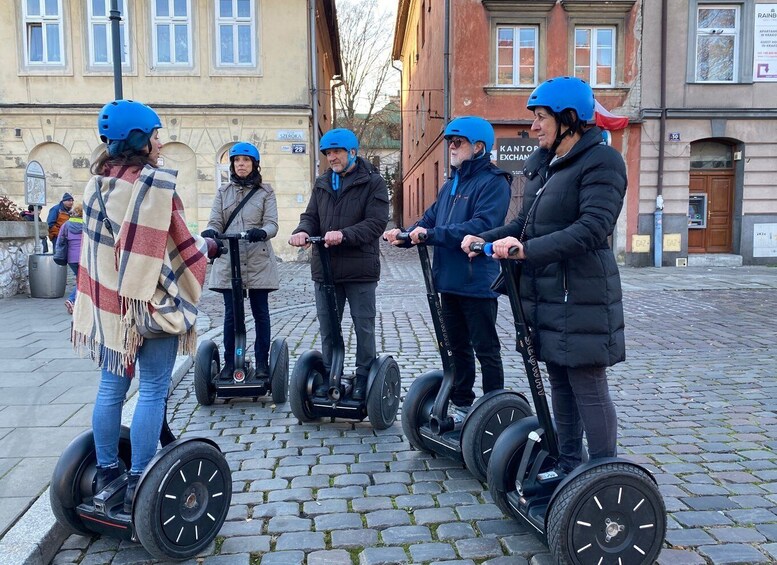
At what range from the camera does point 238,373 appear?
17.3 feet

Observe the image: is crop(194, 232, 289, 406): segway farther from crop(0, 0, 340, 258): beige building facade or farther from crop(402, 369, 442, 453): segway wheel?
crop(0, 0, 340, 258): beige building facade

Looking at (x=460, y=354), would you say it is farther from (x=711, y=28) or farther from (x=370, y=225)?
(x=711, y=28)

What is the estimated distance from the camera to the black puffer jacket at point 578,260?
108 inches

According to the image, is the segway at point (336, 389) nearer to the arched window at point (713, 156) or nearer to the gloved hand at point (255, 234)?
the gloved hand at point (255, 234)

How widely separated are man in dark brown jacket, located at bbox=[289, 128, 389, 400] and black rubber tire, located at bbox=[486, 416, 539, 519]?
5.58 ft

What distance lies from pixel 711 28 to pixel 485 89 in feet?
21.1

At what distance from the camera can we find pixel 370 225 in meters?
4.52

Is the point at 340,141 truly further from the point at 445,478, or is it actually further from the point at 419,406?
the point at 445,478

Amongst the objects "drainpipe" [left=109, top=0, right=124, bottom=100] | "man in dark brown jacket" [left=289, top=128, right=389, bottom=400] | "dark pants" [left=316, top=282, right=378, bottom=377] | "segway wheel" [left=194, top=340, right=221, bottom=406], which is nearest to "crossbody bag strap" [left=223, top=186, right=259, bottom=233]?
"man in dark brown jacket" [left=289, top=128, right=389, bottom=400]

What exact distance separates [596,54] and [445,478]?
1762 cm

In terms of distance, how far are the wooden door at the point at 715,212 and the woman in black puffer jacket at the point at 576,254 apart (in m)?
18.1

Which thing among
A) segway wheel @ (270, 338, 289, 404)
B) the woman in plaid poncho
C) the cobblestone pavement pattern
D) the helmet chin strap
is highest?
the helmet chin strap

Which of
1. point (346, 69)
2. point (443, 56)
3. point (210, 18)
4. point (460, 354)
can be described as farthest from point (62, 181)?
point (346, 69)

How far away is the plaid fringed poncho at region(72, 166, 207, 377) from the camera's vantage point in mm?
2789
